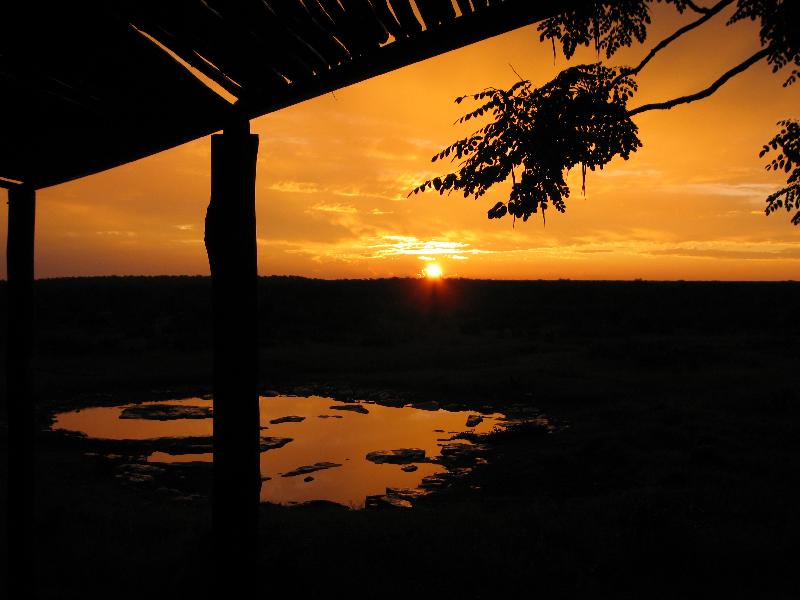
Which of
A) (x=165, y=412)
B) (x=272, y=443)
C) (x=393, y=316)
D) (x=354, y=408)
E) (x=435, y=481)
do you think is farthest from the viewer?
(x=393, y=316)

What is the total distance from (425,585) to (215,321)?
327cm

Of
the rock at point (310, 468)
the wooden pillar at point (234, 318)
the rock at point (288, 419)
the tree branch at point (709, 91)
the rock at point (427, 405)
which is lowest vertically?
the rock at point (310, 468)

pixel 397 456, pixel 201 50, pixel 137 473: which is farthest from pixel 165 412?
pixel 201 50

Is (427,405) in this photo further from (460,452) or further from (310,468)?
(310,468)

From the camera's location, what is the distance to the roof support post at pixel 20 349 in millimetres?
5059

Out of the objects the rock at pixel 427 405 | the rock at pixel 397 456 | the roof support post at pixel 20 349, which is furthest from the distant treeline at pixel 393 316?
the roof support post at pixel 20 349

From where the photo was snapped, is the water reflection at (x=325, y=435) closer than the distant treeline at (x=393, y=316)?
Yes

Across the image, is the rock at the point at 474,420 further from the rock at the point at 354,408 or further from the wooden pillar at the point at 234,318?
the wooden pillar at the point at 234,318

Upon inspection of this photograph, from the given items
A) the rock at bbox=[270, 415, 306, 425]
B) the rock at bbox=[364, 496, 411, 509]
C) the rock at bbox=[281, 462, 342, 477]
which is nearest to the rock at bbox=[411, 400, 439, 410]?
the rock at bbox=[270, 415, 306, 425]

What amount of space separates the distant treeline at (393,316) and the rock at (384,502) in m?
17.0

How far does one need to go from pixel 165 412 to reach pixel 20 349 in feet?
32.5

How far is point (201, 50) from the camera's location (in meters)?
2.93

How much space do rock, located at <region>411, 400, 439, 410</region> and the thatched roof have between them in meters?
12.6

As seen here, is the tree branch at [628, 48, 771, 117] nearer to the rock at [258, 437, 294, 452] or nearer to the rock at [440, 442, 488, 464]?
the rock at [440, 442, 488, 464]
